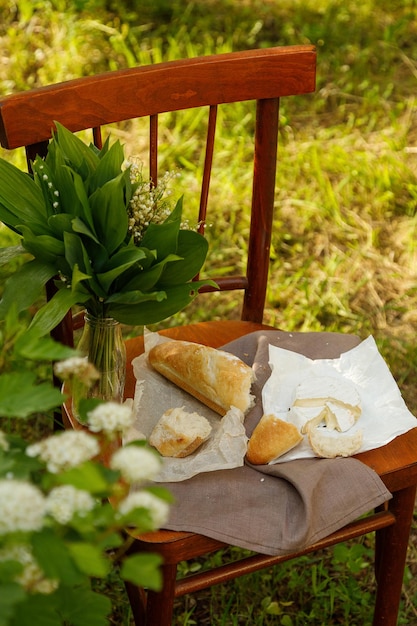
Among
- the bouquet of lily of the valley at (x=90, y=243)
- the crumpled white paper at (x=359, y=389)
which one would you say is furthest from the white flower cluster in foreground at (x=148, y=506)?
the crumpled white paper at (x=359, y=389)

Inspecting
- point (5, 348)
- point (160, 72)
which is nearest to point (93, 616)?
point (5, 348)

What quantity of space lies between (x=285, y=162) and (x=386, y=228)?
37 cm

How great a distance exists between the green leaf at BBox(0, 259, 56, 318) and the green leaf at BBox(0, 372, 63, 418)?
40 centimetres

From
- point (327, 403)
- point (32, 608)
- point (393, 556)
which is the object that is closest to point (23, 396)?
point (32, 608)

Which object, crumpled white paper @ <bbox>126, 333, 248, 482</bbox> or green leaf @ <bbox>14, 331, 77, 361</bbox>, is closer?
green leaf @ <bbox>14, 331, 77, 361</bbox>

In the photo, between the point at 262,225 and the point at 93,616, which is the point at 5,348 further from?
the point at 262,225

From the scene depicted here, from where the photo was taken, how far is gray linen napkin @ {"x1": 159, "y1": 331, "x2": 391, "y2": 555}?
111 centimetres

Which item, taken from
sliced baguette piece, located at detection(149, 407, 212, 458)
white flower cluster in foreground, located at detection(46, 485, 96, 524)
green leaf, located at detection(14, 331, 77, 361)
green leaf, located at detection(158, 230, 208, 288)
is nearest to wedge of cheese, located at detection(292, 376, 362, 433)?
sliced baguette piece, located at detection(149, 407, 212, 458)

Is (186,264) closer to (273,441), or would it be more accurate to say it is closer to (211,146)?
(273,441)

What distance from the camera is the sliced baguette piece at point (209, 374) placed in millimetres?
1233

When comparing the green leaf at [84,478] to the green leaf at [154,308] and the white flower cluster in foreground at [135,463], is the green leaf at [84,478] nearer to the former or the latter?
the white flower cluster in foreground at [135,463]

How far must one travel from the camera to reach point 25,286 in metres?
1.13

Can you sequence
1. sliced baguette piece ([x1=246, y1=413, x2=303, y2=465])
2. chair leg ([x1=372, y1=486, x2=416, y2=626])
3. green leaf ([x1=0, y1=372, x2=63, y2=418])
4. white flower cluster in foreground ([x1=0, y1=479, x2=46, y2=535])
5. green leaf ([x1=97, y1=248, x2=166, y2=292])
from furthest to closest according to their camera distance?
chair leg ([x1=372, y1=486, x2=416, y2=626]) → sliced baguette piece ([x1=246, y1=413, x2=303, y2=465]) → green leaf ([x1=97, y1=248, x2=166, y2=292]) → green leaf ([x1=0, y1=372, x2=63, y2=418]) → white flower cluster in foreground ([x1=0, y1=479, x2=46, y2=535])

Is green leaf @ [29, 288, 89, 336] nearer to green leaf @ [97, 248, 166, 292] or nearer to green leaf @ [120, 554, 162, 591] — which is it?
green leaf @ [97, 248, 166, 292]
